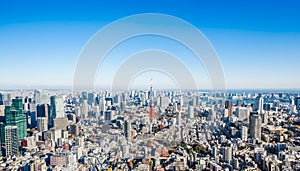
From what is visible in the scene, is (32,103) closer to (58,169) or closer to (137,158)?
→ (58,169)

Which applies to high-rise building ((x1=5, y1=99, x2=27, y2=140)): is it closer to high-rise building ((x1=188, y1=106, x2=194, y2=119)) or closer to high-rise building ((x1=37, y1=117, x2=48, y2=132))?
high-rise building ((x1=37, y1=117, x2=48, y2=132))

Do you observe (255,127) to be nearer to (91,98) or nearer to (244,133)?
(244,133)

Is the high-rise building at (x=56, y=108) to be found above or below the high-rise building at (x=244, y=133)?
above

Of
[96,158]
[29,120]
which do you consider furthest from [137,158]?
[29,120]

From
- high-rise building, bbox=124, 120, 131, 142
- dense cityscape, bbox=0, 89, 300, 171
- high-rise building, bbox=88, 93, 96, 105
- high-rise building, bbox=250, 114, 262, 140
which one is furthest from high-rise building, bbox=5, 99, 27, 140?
high-rise building, bbox=250, 114, 262, 140

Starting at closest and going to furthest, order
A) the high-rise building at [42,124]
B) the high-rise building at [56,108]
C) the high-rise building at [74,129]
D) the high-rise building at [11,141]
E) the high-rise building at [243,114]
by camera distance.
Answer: the high-rise building at [11,141]
the high-rise building at [74,129]
the high-rise building at [42,124]
the high-rise building at [243,114]
the high-rise building at [56,108]

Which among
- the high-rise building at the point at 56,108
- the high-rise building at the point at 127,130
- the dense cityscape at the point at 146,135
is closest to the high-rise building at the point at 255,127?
the dense cityscape at the point at 146,135

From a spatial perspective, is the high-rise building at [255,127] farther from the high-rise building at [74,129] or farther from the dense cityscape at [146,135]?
the high-rise building at [74,129]
